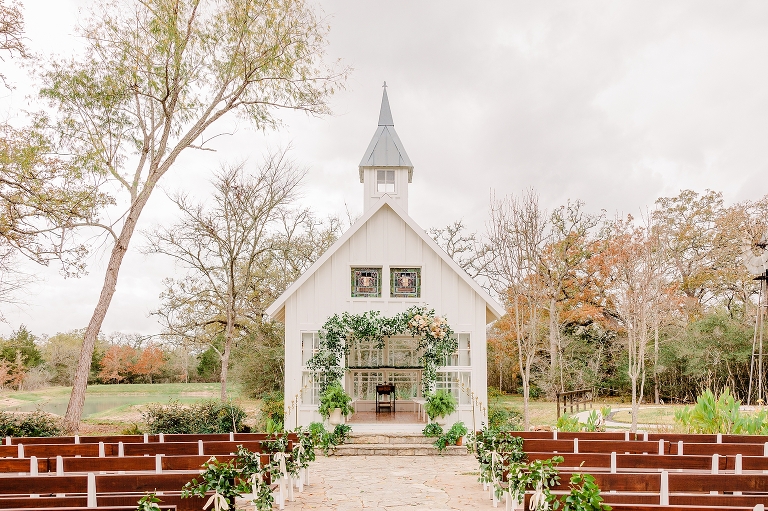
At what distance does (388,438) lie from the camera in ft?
42.6

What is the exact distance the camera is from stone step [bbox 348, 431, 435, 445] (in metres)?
12.9

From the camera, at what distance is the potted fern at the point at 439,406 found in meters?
13.0

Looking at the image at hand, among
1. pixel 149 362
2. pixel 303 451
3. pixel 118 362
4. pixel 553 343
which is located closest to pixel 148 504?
pixel 303 451

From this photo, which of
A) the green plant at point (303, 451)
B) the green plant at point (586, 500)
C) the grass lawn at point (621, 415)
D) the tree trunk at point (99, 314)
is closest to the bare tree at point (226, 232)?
the tree trunk at point (99, 314)

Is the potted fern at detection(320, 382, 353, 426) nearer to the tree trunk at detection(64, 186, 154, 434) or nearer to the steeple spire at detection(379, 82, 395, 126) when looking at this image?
the tree trunk at detection(64, 186, 154, 434)

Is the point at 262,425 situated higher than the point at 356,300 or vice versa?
the point at 356,300

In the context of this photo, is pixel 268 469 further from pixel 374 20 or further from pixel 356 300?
pixel 374 20

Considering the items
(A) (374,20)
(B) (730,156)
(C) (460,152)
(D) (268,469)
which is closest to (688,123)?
(B) (730,156)

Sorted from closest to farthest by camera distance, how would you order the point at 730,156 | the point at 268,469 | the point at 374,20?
the point at 268,469, the point at 374,20, the point at 730,156

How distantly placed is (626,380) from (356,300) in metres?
16.0

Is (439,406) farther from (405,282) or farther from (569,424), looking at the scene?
(405,282)

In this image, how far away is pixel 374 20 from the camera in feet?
45.0

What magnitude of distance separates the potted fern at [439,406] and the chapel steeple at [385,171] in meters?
6.20

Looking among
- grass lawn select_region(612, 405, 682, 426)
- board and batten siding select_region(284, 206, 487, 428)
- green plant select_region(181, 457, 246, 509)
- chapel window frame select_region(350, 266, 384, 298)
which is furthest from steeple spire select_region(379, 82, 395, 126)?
green plant select_region(181, 457, 246, 509)
